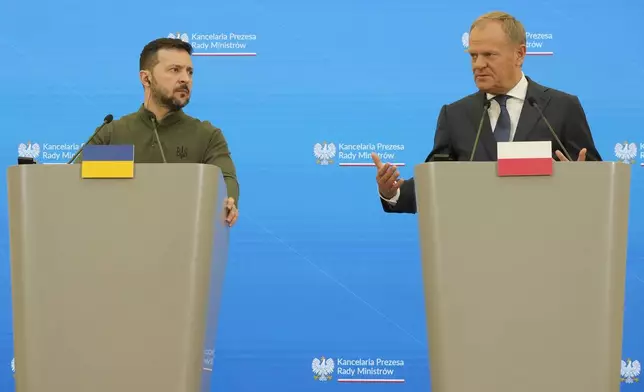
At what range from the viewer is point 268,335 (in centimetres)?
343

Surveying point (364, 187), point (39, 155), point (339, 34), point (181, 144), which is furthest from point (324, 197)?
point (39, 155)

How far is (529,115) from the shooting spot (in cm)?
240

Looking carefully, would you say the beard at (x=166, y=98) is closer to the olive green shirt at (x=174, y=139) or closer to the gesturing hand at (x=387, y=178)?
the olive green shirt at (x=174, y=139)

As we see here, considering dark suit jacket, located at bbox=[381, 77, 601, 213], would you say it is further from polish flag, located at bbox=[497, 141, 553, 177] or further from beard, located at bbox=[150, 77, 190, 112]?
beard, located at bbox=[150, 77, 190, 112]

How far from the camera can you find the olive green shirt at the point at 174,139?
2.65 metres

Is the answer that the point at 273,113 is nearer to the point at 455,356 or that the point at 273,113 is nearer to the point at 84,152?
the point at 84,152

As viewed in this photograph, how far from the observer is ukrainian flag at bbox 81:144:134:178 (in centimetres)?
192

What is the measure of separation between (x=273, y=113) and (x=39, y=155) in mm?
964

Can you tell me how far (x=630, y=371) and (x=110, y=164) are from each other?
236 cm

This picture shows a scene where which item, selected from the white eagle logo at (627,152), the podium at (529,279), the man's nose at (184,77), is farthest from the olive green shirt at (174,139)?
the white eagle logo at (627,152)

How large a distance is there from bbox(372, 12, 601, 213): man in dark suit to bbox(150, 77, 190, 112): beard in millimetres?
742

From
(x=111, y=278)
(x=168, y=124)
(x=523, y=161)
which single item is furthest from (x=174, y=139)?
(x=523, y=161)

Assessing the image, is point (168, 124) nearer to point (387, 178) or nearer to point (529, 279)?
point (387, 178)

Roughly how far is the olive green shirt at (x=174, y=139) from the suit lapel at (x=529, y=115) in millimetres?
845
